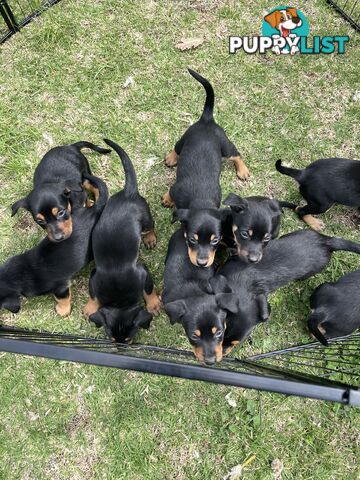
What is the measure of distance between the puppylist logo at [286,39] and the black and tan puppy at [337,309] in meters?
3.11

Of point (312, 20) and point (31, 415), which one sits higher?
point (312, 20)

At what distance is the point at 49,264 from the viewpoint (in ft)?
12.8

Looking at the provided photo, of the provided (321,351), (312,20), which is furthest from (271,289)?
(312,20)

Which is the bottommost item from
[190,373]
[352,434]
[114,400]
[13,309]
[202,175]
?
[352,434]

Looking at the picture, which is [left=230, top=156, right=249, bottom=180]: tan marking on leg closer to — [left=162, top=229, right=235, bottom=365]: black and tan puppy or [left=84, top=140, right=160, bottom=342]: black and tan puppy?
[left=84, top=140, right=160, bottom=342]: black and tan puppy

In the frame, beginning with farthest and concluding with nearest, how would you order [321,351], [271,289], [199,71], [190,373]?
[199,71] < [321,351] < [271,289] < [190,373]

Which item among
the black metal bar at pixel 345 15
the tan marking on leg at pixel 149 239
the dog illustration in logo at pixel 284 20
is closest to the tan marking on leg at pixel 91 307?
the tan marking on leg at pixel 149 239

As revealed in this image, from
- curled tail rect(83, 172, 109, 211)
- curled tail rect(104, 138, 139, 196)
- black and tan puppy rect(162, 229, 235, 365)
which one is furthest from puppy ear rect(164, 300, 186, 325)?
curled tail rect(83, 172, 109, 211)

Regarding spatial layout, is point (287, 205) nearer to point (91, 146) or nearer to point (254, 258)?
point (254, 258)

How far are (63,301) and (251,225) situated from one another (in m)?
2.01

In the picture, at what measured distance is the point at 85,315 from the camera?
428 cm

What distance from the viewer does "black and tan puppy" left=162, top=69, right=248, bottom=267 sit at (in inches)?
146

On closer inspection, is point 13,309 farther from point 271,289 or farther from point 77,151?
point 271,289

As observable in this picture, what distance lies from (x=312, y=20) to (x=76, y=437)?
5.71 meters
